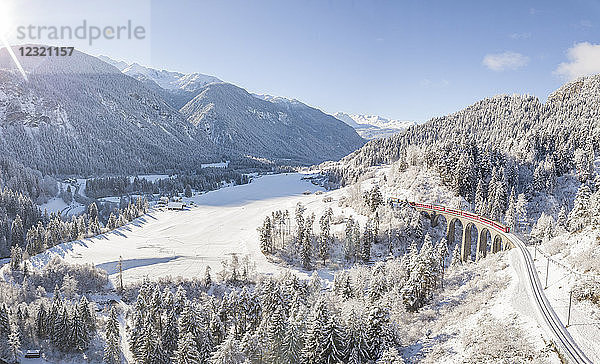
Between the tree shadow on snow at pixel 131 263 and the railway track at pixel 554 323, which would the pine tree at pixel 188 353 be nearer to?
the railway track at pixel 554 323

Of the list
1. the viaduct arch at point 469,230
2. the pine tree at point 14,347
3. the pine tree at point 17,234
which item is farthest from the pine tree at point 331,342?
the pine tree at point 17,234

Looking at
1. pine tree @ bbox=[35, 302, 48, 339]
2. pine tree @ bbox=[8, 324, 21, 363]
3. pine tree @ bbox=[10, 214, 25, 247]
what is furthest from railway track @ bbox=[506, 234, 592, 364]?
pine tree @ bbox=[10, 214, 25, 247]

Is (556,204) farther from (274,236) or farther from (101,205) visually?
(101,205)

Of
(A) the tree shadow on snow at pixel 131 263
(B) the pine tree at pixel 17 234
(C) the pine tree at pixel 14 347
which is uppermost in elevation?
(B) the pine tree at pixel 17 234

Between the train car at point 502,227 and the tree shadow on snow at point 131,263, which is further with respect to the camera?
the tree shadow on snow at point 131,263

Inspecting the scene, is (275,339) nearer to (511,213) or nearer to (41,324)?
(41,324)

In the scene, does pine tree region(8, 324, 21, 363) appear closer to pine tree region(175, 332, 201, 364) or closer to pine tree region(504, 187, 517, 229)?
pine tree region(175, 332, 201, 364)

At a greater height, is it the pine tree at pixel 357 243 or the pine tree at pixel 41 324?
the pine tree at pixel 357 243
